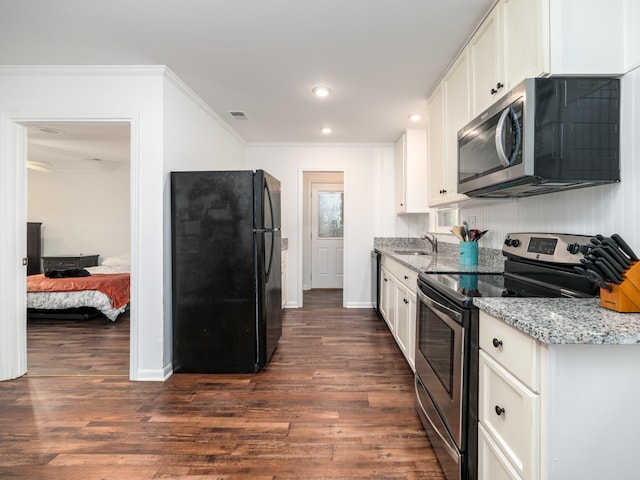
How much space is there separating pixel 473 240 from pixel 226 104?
2.65 meters

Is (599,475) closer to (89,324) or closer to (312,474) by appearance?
(312,474)

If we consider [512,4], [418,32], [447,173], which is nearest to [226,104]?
[418,32]

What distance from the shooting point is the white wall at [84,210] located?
20.4ft

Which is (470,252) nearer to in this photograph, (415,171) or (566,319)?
(566,319)

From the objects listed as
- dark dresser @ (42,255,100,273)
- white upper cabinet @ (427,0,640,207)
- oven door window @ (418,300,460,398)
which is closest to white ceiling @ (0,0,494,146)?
white upper cabinet @ (427,0,640,207)

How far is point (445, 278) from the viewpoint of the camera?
1891 millimetres

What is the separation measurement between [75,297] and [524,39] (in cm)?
500

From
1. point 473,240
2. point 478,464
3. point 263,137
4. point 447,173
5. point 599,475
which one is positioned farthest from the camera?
point 263,137

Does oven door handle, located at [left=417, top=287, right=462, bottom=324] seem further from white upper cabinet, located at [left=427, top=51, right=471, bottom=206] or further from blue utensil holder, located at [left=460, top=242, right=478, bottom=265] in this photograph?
white upper cabinet, located at [left=427, top=51, right=471, bottom=206]

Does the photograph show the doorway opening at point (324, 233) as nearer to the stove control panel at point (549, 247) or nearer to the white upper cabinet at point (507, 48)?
the white upper cabinet at point (507, 48)

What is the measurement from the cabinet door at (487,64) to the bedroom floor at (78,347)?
3.24m

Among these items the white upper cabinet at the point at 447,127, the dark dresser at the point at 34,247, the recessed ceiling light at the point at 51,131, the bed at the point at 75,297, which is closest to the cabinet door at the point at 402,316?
the white upper cabinet at the point at 447,127

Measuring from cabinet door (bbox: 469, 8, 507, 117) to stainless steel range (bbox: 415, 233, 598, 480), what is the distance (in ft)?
2.70

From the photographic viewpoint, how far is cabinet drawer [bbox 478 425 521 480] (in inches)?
43.5
